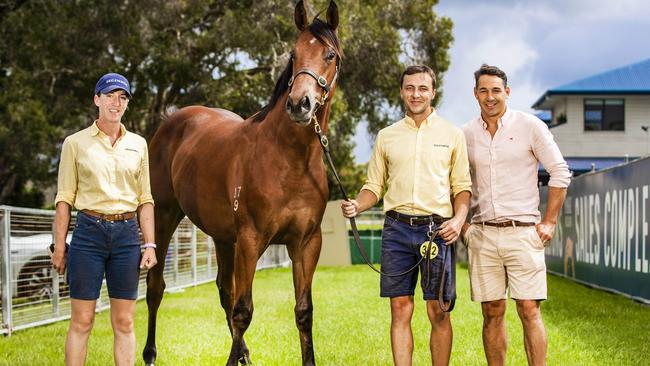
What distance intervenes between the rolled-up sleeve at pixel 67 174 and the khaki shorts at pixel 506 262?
92.2 inches

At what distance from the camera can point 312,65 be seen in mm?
4715

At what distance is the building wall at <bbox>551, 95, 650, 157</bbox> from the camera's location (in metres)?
30.7

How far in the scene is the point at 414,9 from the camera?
2358 centimetres

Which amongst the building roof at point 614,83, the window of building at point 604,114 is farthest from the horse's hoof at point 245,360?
the window of building at point 604,114

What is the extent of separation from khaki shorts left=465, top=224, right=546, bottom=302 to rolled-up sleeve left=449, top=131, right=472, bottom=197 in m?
0.31

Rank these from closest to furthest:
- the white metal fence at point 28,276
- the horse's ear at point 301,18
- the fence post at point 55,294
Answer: the horse's ear at point 301,18 → the white metal fence at point 28,276 → the fence post at point 55,294

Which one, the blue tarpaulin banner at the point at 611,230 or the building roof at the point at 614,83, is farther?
the building roof at the point at 614,83

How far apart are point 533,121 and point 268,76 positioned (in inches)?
656

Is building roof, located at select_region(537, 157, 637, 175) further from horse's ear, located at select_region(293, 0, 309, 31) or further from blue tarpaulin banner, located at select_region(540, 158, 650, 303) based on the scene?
horse's ear, located at select_region(293, 0, 309, 31)

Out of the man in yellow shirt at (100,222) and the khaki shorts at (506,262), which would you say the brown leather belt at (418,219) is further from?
the man in yellow shirt at (100,222)

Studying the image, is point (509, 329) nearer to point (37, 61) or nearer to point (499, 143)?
point (499, 143)

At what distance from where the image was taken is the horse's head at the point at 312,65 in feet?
14.7

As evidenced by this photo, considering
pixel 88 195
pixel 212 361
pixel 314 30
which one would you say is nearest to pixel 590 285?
pixel 212 361

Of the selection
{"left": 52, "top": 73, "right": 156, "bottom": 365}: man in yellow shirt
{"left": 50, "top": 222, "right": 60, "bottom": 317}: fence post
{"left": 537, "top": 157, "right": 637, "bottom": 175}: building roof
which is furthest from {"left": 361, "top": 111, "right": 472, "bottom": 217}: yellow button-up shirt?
{"left": 537, "top": 157, "right": 637, "bottom": 175}: building roof
